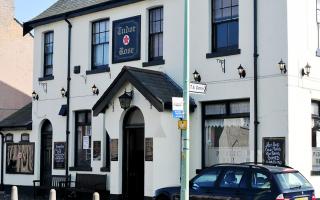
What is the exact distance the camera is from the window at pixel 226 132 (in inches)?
703

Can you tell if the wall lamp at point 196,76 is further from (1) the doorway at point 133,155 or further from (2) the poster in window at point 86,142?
(2) the poster in window at point 86,142

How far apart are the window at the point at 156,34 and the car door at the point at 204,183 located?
669 cm

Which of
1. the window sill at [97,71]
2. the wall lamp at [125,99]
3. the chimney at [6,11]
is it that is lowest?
the wall lamp at [125,99]

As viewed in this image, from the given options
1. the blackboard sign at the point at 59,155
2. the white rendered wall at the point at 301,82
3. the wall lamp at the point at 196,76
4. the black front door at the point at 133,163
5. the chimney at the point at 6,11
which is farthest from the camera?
the chimney at the point at 6,11

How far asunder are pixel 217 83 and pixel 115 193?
16.3ft

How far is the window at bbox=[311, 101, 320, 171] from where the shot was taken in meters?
17.7

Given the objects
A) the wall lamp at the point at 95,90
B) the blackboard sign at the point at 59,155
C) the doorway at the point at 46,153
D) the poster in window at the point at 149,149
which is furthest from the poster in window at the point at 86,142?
the poster in window at the point at 149,149

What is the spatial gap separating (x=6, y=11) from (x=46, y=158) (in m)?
9.27

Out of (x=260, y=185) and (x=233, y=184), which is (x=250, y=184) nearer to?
(x=260, y=185)

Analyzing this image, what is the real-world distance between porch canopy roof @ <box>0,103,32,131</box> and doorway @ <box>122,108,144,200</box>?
6320 millimetres

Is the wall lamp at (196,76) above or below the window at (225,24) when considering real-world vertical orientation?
below

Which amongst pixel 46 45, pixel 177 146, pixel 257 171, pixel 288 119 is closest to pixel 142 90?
pixel 177 146

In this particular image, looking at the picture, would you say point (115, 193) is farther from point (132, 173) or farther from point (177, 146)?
point (177, 146)

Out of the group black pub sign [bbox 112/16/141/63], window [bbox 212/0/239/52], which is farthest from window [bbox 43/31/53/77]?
window [bbox 212/0/239/52]
